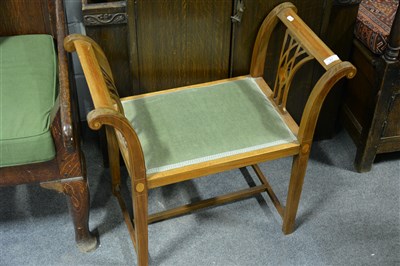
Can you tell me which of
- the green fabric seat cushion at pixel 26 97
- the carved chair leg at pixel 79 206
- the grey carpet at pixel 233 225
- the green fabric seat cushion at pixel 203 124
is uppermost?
the green fabric seat cushion at pixel 26 97

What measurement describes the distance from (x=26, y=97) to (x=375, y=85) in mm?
1158

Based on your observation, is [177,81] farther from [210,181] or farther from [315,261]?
[315,261]

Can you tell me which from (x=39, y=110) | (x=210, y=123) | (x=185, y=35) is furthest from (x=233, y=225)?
(x=39, y=110)

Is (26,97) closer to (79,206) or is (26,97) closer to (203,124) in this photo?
(79,206)

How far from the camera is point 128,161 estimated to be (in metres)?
1.53

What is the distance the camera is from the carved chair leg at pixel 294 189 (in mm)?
1683

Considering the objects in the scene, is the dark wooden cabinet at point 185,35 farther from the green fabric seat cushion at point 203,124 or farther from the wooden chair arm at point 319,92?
the wooden chair arm at point 319,92

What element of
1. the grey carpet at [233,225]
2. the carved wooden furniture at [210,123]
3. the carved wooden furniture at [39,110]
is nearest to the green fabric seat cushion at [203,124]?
the carved wooden furniture at [210,123]

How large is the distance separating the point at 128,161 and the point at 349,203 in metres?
0.90

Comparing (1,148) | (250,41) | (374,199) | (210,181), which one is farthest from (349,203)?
(1,148)

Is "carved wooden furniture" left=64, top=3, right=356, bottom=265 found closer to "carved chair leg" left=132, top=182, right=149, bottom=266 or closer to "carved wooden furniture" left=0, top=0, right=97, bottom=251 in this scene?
"carved chair leg" left=132, top=182, right=149, bottom=266

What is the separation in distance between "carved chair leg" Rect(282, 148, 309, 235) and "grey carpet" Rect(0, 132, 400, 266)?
0.06m

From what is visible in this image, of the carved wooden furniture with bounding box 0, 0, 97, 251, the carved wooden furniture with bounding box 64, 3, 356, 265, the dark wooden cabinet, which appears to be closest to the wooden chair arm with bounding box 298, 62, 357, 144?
the carved wooden furniture with bounding box 64, 3, 356, 265

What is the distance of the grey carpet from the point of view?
5.99 feet
